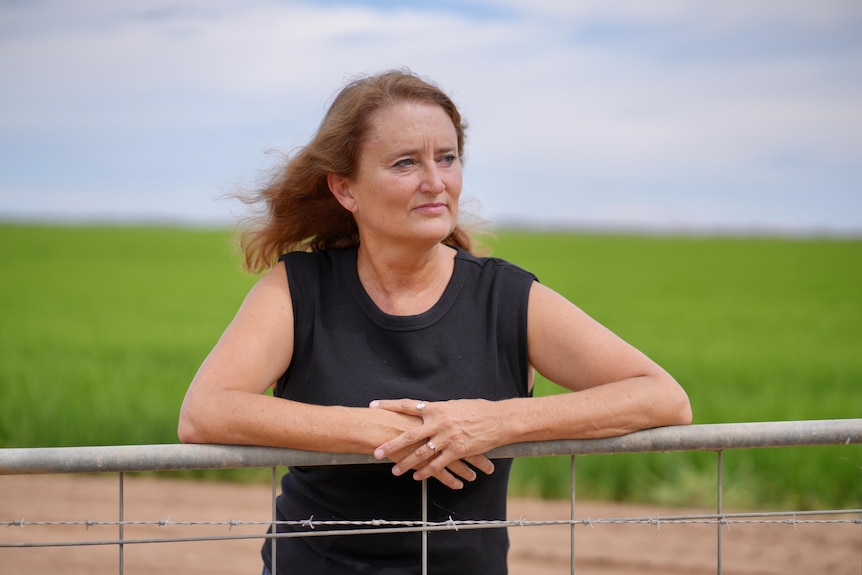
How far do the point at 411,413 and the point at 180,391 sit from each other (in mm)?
7646

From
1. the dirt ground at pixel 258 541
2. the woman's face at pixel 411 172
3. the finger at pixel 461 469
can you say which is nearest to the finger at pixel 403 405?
the finger at pixel 461 469

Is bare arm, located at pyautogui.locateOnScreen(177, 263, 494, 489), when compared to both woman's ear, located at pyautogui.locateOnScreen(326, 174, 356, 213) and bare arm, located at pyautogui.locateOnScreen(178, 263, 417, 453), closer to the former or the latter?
bare arm, located at pyautogui.locateOnScreen(178, 263, 417, 453)

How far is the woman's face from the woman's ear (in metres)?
0.10

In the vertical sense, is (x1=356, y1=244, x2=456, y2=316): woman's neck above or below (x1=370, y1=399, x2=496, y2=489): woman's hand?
above

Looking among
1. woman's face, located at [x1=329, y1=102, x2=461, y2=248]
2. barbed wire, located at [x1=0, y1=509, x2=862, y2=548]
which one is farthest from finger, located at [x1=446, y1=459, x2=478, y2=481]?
woman's face, located at [x1=329, y1=102, x2=461, y2=248]

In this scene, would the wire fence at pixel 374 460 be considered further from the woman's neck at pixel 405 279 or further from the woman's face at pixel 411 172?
the woman's face at pixel 411 172

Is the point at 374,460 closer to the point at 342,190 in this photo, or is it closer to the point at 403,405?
the point at 403,405

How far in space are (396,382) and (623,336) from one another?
43.5 feet

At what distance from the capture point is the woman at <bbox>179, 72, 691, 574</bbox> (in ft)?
6.64

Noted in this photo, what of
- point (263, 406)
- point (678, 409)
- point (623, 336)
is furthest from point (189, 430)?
point (623, 336)

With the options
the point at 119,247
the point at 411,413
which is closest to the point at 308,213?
the point at 411,413

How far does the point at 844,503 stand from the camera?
665 centimetres

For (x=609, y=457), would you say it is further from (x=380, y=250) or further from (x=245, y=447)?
(x=245, y=447)

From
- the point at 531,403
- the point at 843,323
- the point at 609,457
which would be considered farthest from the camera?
the point at 843,323
